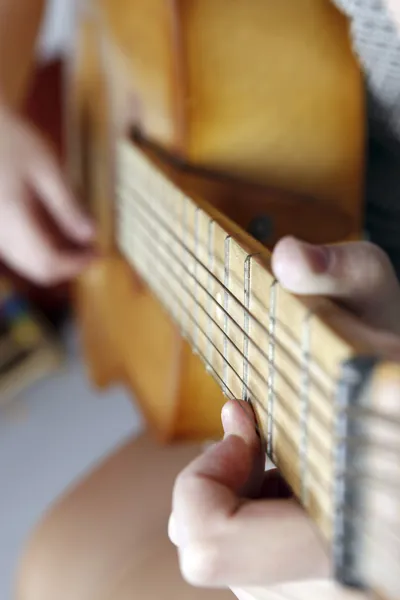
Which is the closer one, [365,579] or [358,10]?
[365,579]

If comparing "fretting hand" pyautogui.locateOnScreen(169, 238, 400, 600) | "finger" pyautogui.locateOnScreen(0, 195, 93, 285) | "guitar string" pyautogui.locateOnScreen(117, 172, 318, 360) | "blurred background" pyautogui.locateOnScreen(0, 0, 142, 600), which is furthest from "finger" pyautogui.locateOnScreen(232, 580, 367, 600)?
"blurred background" pyautogui.locateOnScreen(0, 0, 142, 600)

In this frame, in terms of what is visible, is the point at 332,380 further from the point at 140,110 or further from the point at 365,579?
the point at 140,110

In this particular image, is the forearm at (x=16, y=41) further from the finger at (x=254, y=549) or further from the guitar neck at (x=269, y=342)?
the finger at (x=254, y=549)

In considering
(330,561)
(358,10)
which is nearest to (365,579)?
(330,561)

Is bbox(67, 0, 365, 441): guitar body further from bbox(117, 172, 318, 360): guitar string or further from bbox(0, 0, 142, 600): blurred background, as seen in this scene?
bbox(0, 0, 142, 600): blurred background

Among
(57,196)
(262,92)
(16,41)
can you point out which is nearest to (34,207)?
(57,196)

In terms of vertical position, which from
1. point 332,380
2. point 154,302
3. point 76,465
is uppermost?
point 332,380

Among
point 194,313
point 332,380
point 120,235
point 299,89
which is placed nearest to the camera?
point 332,380
